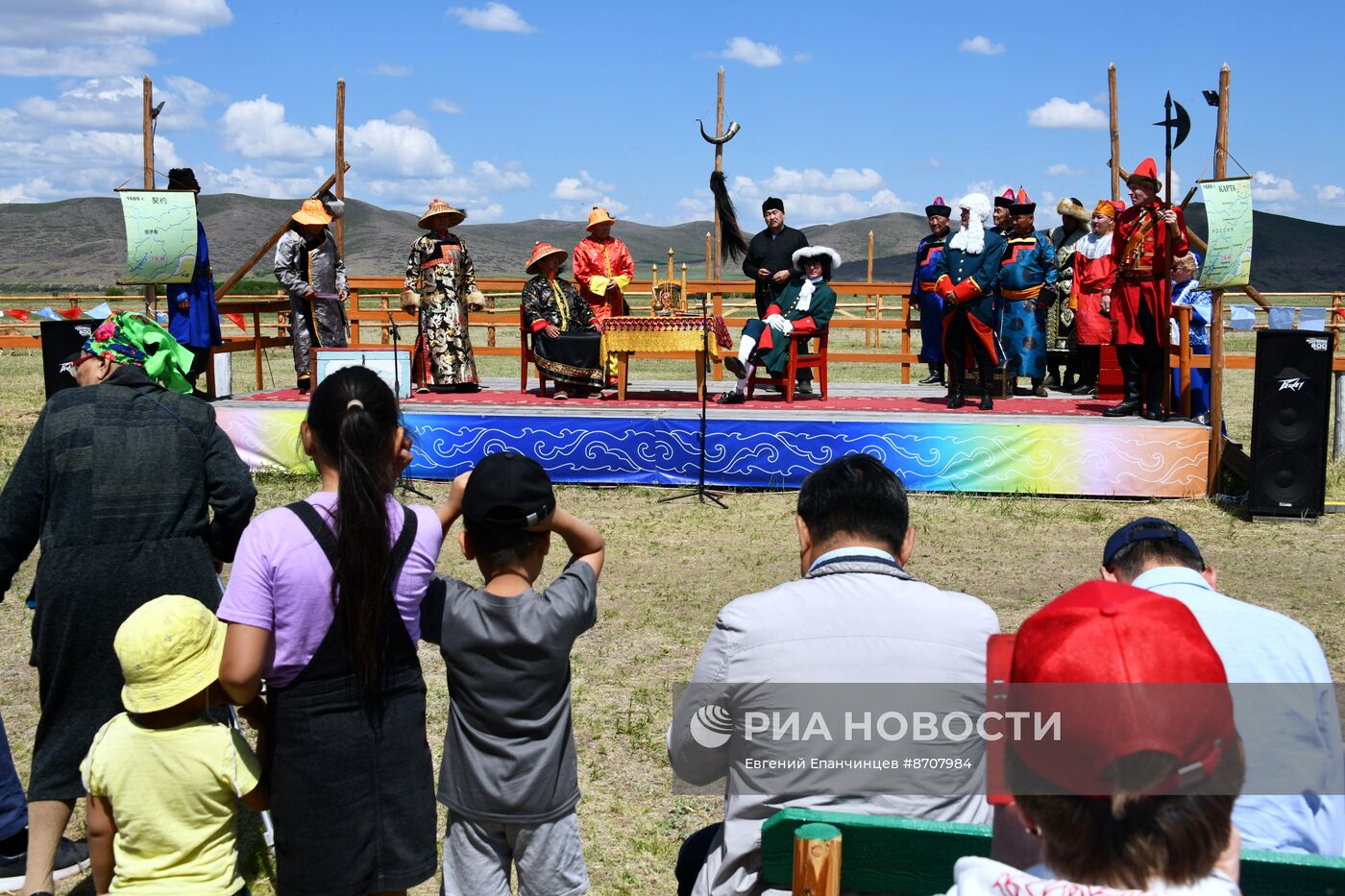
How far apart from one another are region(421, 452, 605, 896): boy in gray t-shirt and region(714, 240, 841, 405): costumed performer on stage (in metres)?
6.59

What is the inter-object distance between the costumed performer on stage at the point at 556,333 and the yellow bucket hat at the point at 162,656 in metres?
6.75

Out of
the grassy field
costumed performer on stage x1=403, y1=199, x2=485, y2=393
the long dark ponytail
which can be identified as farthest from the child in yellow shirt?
costumed performer on stage x1=403, y1=199, x2=485, y2=393

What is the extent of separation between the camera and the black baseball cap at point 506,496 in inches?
86.0

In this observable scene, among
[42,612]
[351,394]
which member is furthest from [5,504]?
[351,394]

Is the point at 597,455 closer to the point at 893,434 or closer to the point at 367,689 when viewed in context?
the point at 893,434

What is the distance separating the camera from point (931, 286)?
10609 millimetres

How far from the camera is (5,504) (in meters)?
2.73

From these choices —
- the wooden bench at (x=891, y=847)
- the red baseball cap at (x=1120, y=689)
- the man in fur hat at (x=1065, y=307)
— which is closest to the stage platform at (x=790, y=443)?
the man in fur hat at (x=1065, y=307)

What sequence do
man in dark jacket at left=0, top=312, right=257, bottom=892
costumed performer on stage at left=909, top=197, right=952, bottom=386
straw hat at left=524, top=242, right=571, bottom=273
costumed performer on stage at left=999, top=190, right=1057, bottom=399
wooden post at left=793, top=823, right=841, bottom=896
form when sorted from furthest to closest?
costumed performer on stage at left=909, top=197, right=952, bottom=386, costumed performer on stage at left=999, top=190, right=1057, bottom=399, straw hat at left=524, top=242, right=571, bottom=273, man in dark jacket at left=0, top=312, right=257, bottom=892, wooden post at left=793, top=823, right=841, bottom=896

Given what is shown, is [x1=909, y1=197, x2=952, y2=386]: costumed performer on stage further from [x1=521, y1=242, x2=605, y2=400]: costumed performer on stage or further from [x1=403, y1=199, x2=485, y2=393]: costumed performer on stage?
[x1=403, y1=199, x2=485, y2=393]: costumed performer on stage

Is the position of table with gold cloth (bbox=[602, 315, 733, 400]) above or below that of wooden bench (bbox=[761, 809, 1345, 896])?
above

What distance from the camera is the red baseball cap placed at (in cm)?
111

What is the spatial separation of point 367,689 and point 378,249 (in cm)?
13963

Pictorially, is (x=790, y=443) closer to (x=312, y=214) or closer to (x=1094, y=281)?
(x=1094, y=281)
